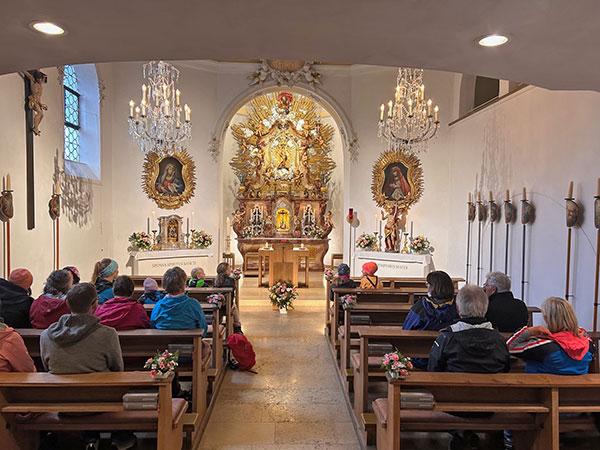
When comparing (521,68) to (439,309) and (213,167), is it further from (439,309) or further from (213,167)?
(213,167)

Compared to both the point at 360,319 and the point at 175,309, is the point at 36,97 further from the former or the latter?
the point at 360,319

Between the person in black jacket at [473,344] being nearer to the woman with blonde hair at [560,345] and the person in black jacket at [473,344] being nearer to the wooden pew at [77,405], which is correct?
the woman with blonde hair at [560,345]

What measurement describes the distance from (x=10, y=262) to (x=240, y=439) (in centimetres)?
447

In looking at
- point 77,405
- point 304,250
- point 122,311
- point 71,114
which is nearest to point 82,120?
point 71,114

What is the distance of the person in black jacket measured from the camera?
2883mm

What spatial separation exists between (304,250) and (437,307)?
286 inches

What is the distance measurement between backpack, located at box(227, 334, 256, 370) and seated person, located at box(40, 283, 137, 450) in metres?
2.56

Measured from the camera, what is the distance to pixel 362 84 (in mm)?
11867

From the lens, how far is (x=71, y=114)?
9.42 meters

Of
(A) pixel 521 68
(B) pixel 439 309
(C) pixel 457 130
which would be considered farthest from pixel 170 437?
(C) pixel 457 130

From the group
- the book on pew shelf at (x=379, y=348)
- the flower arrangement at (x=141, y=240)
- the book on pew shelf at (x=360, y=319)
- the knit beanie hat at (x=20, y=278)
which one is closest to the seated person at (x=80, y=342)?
the knit beanie hat at (x=20, y=278)

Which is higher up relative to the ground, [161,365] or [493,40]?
[493,40]

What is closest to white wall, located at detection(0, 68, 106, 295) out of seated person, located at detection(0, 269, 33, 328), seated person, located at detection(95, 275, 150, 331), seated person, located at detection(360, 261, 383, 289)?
seated person, located at detection(0, 269, 33, 328)

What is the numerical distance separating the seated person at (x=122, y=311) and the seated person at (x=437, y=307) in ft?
7.66
